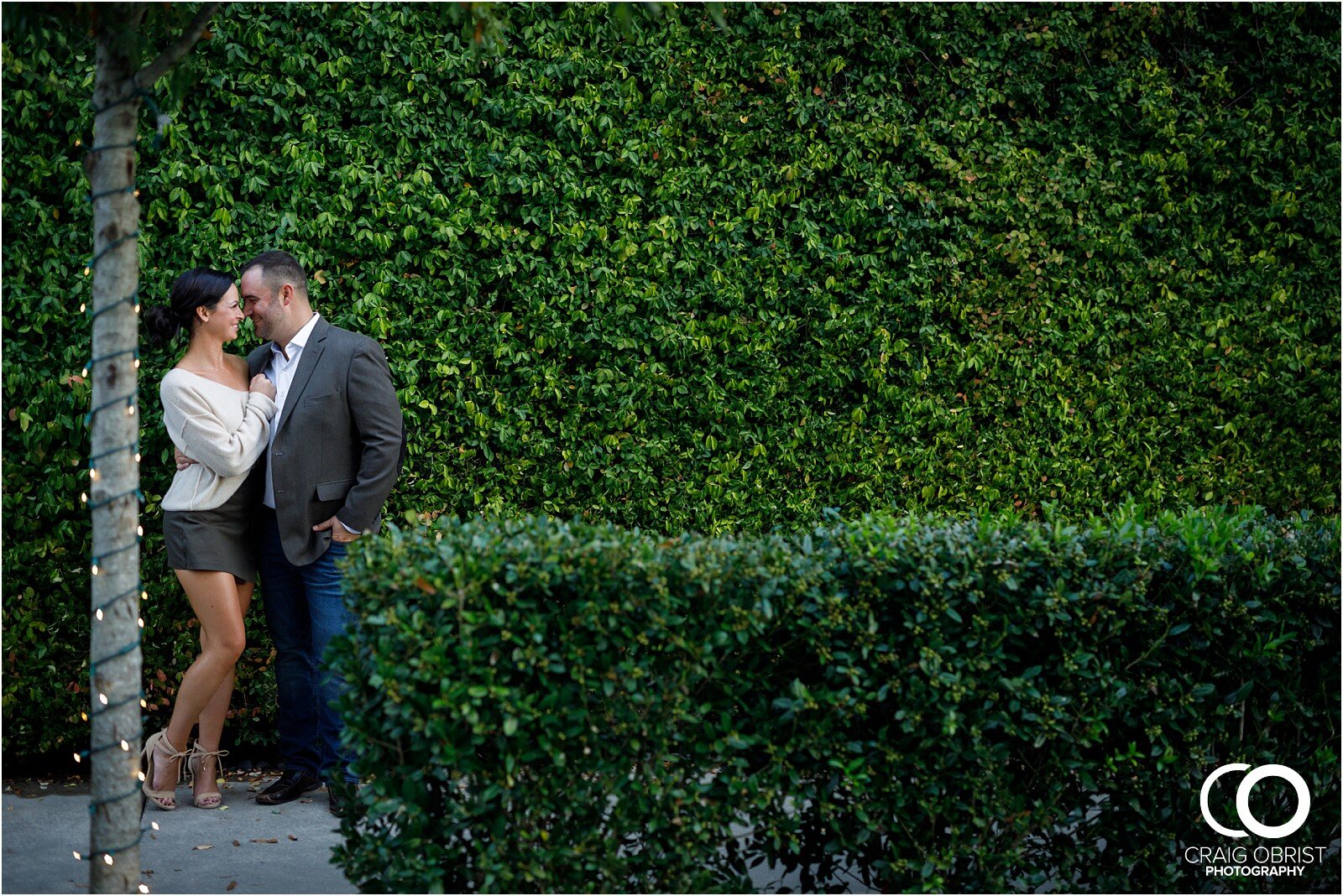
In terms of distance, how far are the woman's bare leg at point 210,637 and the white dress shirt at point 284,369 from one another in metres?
0.37


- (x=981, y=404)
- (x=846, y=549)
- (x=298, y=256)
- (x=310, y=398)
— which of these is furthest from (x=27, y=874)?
(x=981, y=404)

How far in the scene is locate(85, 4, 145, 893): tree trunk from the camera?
309cm

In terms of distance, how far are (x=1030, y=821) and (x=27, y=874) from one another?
3.25 metres

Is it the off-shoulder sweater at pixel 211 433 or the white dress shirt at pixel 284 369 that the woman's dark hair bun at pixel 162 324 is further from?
the white dress shirt at pixel 284 369

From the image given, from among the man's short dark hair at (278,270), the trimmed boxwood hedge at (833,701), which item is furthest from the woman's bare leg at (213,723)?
the trimmed boxwood hedge at (833,701)

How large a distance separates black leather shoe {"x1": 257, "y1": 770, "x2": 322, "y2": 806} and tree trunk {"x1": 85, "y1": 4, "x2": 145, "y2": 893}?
1.33 meters

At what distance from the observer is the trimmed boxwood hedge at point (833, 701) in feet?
9.49

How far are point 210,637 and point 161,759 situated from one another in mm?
547

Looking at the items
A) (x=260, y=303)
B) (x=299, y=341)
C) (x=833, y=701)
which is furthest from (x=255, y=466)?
(x=833, y=701)

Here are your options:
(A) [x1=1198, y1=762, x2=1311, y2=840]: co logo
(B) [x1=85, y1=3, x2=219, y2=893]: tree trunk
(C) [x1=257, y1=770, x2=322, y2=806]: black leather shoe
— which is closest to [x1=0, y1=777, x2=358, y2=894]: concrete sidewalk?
(C) [x1=257, y1=770, x2=322, y2=806]: black leather shoe

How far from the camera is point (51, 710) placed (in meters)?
4.62

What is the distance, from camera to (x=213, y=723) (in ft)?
14.6

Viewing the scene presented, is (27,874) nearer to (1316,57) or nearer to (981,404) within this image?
(981,404)

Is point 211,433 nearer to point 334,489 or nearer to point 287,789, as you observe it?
point 334,489
